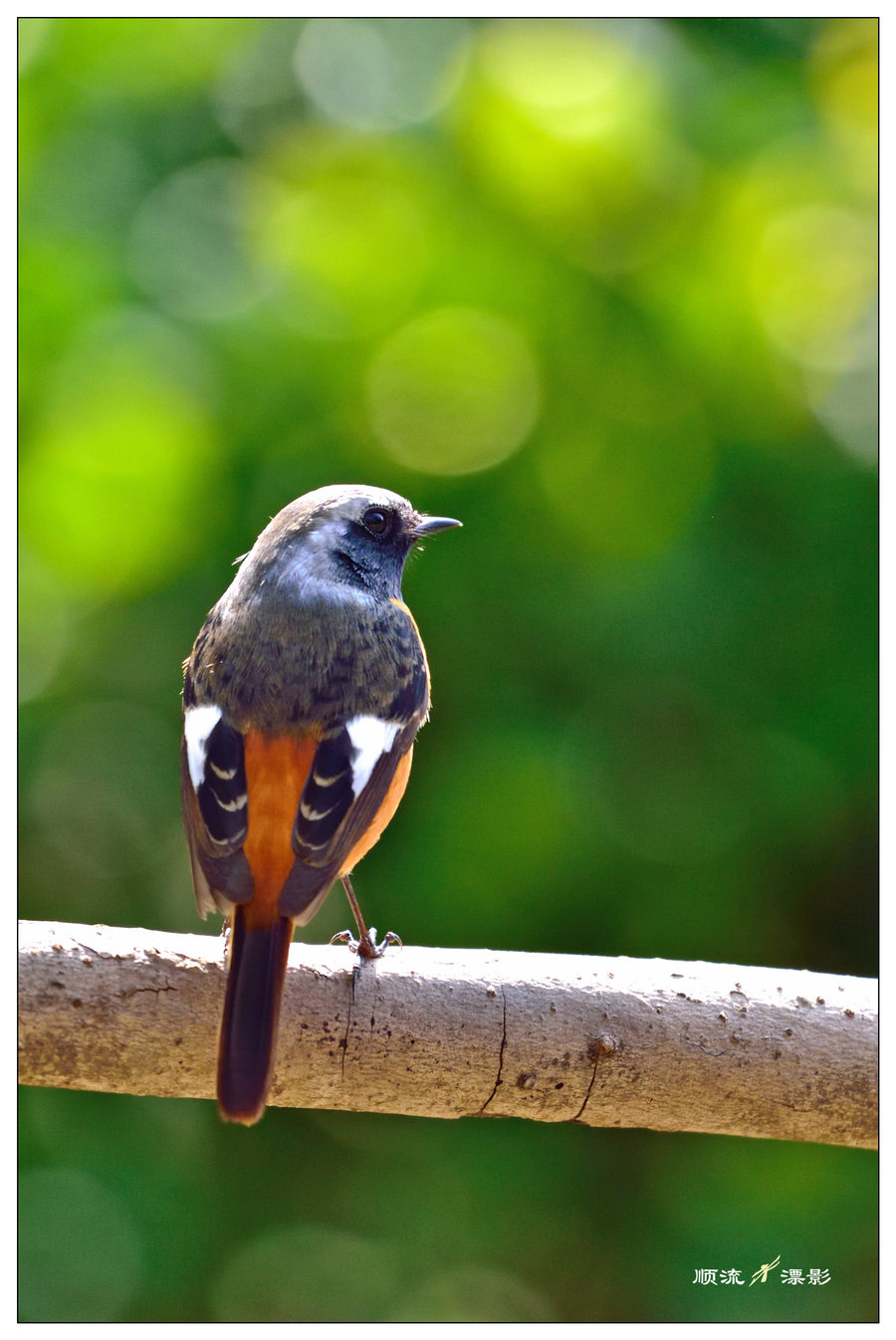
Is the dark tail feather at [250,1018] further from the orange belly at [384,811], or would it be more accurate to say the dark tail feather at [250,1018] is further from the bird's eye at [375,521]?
the bird's eye at [375,521]

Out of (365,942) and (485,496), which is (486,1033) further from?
(485,496)

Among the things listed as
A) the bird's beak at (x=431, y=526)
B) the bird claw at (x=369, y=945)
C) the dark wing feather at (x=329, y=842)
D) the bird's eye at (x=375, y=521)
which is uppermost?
the bird's beak at (x=431, y=526)

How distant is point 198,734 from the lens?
218cm

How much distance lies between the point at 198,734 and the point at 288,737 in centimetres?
17

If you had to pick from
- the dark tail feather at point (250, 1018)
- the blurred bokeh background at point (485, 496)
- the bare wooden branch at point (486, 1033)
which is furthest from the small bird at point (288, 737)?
the blurred bokeh background at point (485, 496)

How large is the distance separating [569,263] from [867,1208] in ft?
9.46

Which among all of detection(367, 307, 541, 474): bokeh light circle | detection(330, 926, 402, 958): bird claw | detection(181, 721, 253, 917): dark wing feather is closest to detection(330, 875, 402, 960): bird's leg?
detection(330, 926, 402, 958): bird claw

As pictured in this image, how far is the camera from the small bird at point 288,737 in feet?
6.30

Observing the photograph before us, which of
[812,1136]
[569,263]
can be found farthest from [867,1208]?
[569,263]

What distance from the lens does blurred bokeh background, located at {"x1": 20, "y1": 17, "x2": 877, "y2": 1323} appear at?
3344 millimetres

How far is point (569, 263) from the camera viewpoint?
396cm

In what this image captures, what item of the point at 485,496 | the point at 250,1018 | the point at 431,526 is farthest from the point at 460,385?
the point at 250,1018

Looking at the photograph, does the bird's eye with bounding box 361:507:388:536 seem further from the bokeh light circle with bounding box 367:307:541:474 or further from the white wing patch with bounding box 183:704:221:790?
the bokeh light circle with bounding box 367:307:541:474

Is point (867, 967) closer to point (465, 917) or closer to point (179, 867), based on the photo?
point (465, 917)
